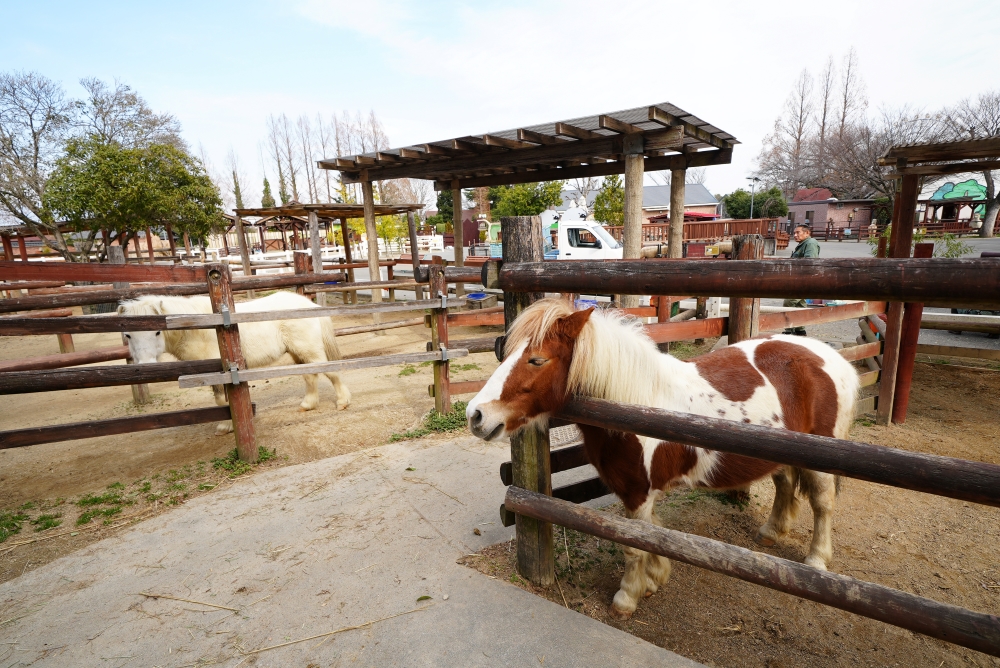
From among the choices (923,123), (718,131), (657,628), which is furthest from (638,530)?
(923,123)

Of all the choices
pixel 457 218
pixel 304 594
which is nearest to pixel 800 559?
pixel 304 594

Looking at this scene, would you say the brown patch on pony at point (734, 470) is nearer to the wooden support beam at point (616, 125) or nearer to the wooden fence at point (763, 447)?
the wooden fence at point (763, 447)

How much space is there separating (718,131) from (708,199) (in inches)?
1827

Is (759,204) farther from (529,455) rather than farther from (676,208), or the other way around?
(529,455)

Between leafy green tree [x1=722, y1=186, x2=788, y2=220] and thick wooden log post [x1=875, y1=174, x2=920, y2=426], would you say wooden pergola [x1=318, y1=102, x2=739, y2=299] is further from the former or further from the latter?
leafy green tree [x1=722, y1=186, x2=788, y2=220]

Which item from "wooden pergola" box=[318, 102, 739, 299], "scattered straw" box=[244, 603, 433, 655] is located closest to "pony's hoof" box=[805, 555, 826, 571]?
"scattered straw" box=[244, 603, 433, 655]

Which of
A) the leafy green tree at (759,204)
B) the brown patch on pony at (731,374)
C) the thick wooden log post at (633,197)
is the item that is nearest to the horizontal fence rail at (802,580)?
the brown patch on pony at (731,374)

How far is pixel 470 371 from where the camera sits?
730cm

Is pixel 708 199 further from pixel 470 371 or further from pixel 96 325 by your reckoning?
pixel 96 325

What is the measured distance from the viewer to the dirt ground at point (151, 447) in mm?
3441

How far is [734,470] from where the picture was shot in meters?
2.51

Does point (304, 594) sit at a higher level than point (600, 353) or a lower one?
lower

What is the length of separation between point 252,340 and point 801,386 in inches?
217

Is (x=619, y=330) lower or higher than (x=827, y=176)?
lower
